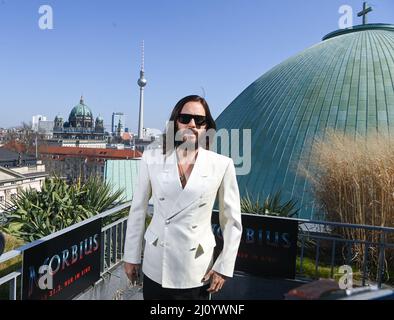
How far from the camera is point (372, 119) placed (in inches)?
451

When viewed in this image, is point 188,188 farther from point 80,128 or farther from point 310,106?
point 80,128

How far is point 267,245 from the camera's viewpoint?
14.1ft

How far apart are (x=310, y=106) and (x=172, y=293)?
11.8 m

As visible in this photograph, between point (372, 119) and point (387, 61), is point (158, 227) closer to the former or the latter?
point (372, 119)

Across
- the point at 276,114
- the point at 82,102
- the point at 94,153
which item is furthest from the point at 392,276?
the point at 82,102

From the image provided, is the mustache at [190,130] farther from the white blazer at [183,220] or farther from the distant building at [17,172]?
the distant building at [17,172]

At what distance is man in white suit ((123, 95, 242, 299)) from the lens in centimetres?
209

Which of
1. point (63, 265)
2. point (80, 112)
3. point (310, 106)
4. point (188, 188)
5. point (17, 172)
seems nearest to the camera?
point (188, 188)

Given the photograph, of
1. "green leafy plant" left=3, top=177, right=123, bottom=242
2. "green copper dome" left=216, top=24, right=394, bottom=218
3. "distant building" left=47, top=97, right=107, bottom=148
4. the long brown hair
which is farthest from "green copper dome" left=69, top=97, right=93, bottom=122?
the long brown hair

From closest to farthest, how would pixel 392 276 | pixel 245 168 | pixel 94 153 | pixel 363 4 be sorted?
pixel 392 276
pixel 245 168
pixel 363 4
pixel 94 153

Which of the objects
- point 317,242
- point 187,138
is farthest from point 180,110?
point 317,242

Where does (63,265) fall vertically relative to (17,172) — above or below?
above

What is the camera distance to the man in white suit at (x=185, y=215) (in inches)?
82.3
